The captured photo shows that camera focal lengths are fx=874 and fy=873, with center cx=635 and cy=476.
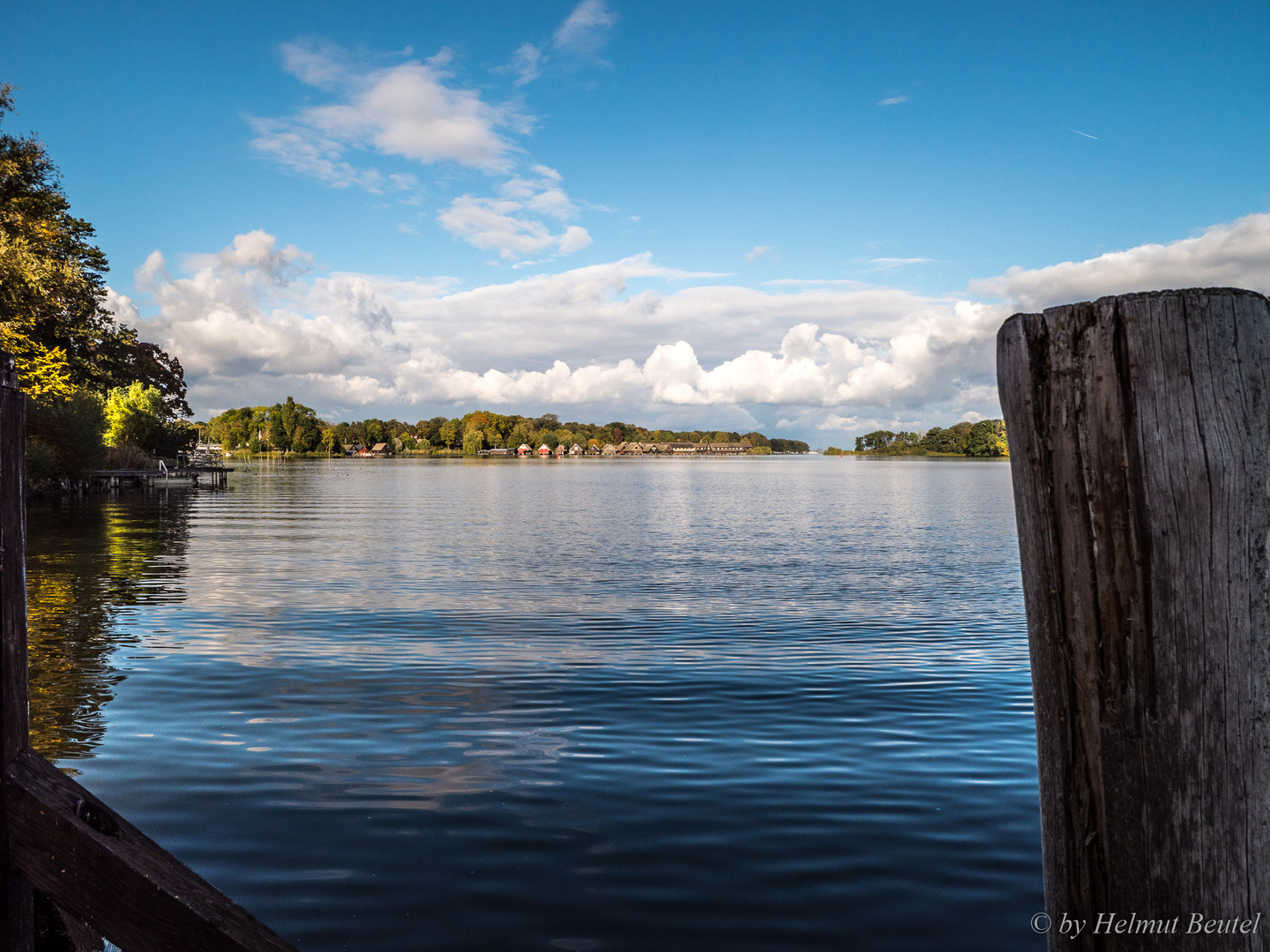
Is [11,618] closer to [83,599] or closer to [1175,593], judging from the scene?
[1175,593]

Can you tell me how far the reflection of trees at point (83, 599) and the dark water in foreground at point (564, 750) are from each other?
87mm

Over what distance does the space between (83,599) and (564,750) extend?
13.8 metres

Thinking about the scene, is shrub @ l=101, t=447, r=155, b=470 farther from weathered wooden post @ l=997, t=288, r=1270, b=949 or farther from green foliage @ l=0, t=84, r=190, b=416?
weathered wooden post @ l=997, t=288, r=1270, b=949

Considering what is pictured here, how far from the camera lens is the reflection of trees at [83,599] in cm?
930

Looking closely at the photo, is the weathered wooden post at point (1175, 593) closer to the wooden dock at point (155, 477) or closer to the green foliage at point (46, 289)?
the green foliage at point (46, 289)

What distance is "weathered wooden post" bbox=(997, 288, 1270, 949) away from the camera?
217 centimetres

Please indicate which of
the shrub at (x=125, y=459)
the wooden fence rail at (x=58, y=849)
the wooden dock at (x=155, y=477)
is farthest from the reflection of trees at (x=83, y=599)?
the shrub at (x=125, y=459)

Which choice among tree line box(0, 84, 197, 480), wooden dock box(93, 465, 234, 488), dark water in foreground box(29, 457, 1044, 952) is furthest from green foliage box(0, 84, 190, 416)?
dark water in foreground box(29, 457, 1044, 952)

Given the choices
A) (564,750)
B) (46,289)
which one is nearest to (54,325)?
(46,289)

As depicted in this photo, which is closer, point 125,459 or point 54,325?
point 54,325

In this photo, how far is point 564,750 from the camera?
8.47m

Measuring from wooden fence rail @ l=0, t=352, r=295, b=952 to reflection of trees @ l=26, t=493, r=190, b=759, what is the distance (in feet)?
22.5

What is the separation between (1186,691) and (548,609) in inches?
617

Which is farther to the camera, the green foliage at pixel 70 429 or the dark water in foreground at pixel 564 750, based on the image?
the green foliage at pixel 70 429
